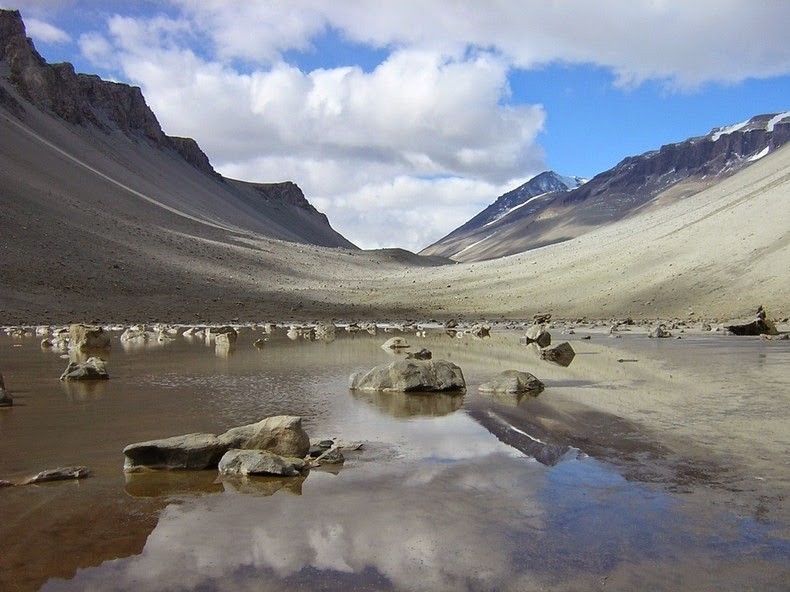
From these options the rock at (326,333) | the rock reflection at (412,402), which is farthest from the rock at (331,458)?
the rock at (326,333)

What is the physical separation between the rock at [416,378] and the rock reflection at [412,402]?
173 millimetres

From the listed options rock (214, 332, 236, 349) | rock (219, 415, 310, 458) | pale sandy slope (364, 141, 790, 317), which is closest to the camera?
rock (219, 415, 310, 458)

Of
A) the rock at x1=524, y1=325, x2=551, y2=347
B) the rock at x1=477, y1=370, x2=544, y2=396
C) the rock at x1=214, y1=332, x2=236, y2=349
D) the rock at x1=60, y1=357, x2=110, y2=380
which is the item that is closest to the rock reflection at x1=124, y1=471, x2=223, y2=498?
the rock at x1=477, y1=370, x2=544, y2=396

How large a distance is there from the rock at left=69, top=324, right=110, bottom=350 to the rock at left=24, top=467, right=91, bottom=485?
1734cm

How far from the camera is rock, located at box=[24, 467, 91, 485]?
7.06 meters

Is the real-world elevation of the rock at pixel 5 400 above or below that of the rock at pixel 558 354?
Answer: below

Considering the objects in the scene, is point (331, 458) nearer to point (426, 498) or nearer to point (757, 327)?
point (426, 498)

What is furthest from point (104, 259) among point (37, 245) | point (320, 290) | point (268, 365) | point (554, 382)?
point (554, 382)

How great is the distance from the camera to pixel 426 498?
6.55 meters

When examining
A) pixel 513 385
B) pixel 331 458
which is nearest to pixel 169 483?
pixel 331 458

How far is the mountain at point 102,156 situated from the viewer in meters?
69.4

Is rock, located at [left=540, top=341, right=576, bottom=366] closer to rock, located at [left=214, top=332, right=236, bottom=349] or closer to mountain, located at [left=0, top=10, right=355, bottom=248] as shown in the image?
rock, located at [left=214, top=332, right=236, bottom=349]

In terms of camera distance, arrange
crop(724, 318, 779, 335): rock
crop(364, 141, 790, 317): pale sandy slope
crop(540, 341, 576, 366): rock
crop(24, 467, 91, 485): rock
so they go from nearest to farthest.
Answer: crop(24, 467, 91, 485): rock < crop(540, 341, 576, 366): rock < crop(724, 318, 779, 335): rock < crop(364, 141, 790, 317): pale sandy slope

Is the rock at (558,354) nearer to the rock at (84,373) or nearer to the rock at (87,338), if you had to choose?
the rock at (84,373)
